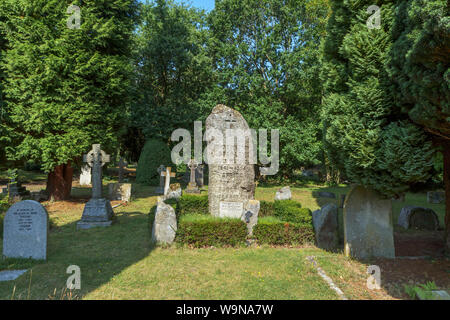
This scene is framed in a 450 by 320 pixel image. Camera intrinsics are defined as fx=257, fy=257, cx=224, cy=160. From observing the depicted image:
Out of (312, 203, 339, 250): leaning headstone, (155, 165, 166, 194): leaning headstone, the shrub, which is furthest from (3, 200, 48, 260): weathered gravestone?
(155, 165, 166, 194): leaning headstone

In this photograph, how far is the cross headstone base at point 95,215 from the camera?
9.50 metres

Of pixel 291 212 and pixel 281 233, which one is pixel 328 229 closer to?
pixel 291 212

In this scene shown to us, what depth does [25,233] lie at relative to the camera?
647 centimetres

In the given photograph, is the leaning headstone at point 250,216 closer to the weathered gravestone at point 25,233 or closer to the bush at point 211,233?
the bush at point 211,233

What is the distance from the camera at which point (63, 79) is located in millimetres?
11883

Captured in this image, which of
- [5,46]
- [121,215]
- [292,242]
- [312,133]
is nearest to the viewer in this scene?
[292,242]

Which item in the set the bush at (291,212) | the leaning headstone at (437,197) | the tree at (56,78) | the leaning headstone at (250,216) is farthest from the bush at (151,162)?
the leaning headstone at (437,197)

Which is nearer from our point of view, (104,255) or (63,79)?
(104,255)

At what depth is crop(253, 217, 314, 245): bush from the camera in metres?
7.82

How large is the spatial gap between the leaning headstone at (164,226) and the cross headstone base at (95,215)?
122 inches
